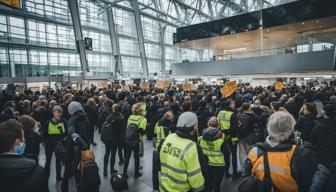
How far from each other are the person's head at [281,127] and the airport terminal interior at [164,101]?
0.01 m

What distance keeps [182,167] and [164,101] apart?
6185mm

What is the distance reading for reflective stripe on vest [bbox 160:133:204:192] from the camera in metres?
2.48

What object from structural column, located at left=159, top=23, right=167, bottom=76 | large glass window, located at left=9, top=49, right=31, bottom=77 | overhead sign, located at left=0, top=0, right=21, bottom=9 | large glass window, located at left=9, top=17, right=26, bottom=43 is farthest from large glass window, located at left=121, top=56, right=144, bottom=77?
overhead sign, located at left=0, top=0, right=21, bottom=9

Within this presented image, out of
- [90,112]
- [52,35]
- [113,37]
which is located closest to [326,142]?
[90,112]

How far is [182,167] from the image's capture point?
2.50 metres

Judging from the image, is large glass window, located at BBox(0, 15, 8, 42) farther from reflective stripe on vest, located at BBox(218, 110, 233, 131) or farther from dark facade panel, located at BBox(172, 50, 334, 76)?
reflective stripe on vest, located at BBox(218, 110, 233, 131)

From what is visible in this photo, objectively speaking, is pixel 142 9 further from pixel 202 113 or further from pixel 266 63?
pixel 202 113

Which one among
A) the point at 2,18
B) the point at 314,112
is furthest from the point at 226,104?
the point at 2,18

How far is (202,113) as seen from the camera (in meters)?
6.72

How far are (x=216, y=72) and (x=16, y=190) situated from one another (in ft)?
85.1

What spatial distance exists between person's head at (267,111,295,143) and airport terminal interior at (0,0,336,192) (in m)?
0.01

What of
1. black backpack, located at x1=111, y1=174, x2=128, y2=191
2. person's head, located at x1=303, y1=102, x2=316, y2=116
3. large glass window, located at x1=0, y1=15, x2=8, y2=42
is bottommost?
black backpack, located at x1=111, y1=174, x2=128, y2=191

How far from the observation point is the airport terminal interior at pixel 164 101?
2.21 metres

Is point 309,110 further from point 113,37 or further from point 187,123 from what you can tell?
point 113,37
